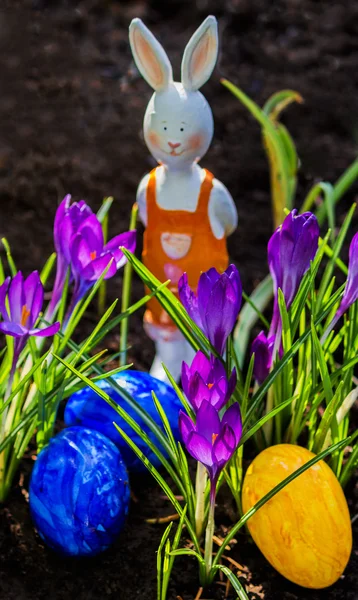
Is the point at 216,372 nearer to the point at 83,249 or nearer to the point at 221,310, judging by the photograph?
the point at 221,310

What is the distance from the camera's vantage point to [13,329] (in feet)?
3.89

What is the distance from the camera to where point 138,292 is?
1.99 meters

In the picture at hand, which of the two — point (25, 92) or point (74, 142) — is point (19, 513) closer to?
point (74, 142)

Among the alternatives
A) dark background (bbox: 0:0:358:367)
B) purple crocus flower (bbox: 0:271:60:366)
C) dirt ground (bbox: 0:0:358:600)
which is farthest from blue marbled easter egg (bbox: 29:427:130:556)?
dark background (bbox: 0:0:358:367)

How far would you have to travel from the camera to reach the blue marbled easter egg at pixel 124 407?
1.38 meters

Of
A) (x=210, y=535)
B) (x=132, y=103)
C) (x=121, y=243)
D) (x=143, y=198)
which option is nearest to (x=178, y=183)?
(x=143, y=198)

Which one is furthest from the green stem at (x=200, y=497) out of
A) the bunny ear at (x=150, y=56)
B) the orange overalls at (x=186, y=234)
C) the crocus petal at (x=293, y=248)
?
the bunny ear at (x=150, y=56)

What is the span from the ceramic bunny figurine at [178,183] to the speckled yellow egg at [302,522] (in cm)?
39

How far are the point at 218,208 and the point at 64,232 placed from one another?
0.96 ft

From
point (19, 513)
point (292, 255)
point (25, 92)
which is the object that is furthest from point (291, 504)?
point (25, 92)

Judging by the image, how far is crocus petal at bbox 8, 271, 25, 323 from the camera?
1197 mm

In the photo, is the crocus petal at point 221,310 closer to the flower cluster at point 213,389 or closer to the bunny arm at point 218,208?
the flower cluster at point 213,389

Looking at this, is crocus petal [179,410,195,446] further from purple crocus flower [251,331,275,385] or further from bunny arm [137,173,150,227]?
bunny arm [137,173,150,227]

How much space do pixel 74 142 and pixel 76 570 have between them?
4.88ft
